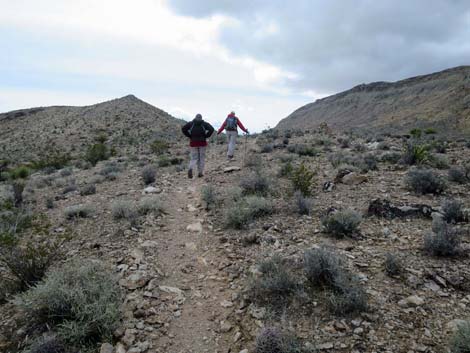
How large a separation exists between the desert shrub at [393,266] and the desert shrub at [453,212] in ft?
6.53

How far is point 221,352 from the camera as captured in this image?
3318 millimetres

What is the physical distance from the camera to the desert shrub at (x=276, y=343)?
118 inches

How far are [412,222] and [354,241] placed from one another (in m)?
1.35

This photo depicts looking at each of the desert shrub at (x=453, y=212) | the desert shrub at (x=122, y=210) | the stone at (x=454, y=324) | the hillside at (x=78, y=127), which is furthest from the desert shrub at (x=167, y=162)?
the hillside at (x=78, y=127)

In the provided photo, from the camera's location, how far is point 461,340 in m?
2.79

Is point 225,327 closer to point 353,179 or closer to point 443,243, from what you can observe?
point 443,243

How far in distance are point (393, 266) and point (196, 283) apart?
2.70 metres

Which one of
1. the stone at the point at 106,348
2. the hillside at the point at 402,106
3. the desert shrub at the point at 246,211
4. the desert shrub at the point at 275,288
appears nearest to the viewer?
the stone at the point at 106,348

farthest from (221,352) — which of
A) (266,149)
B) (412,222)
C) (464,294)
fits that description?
(266,149)

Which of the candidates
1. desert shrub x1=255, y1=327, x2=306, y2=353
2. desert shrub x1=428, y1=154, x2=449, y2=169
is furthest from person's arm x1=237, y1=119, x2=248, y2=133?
desert shrub x1=255, y1=327, x2=306, y2=353

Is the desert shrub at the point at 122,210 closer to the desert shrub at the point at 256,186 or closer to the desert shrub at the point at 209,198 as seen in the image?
the desert shrub at the point at 209,198

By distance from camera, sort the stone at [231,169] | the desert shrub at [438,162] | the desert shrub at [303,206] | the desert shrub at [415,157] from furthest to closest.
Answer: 1. the stone at [231,169]
2. the desert shrub at [415,157]
3. the desert shrub at [438,162]
4. the desert shrub at [303,206]

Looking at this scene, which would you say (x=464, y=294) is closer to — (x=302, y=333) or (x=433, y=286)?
(x=433, y=286)

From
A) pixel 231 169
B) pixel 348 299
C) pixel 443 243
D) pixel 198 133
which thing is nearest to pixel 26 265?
pixel 348 299
